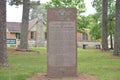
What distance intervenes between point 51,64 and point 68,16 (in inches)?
71.5

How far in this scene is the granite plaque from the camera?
13.7 metres

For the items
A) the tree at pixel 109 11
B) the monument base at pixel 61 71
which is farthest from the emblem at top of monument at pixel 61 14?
the tree at pixel 109 11

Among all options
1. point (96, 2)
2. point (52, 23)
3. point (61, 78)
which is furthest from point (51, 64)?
point (96, 2)

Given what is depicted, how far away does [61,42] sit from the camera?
1377 cm

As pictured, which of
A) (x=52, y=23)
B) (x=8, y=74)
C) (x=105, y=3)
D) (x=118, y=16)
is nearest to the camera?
(x=52, y=23)

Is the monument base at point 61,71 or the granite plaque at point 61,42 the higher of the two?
the granite plaque at point 61,42

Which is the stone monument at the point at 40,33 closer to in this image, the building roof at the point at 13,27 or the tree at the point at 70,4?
the building roof at the point at 13,27

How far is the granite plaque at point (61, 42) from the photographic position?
1369cm

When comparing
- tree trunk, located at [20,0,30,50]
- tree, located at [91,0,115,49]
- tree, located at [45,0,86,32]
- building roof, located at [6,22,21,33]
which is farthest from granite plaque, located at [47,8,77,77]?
building roof, located at [6,22,21,33]

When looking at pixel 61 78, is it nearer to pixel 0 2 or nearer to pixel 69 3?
pixel 0 2

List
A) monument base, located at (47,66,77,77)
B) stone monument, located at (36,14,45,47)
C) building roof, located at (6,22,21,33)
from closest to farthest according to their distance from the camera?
1. monument base, located at (47,66,77,77)
2. stone monument, located at (36,14,45,47)
3. building roof, located at (6,22,21,33)

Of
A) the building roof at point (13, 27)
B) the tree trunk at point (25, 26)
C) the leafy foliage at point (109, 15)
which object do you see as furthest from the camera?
the building roof at point (13, 27)

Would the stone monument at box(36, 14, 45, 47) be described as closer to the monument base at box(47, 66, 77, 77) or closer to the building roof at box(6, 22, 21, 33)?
the building roof at box(6, 22, 21, 33)

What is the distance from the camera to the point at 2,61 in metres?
17.1
